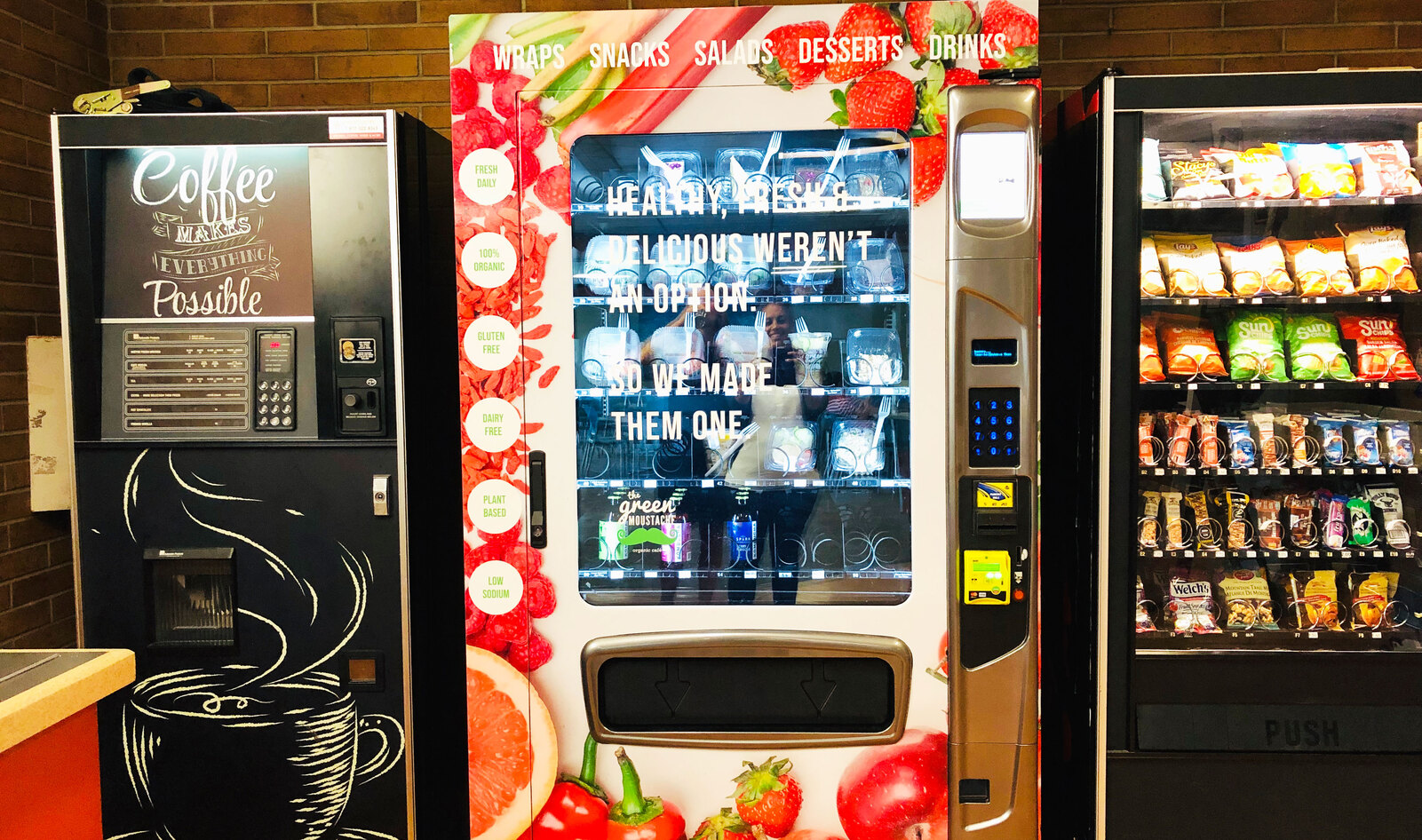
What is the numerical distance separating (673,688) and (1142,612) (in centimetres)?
122

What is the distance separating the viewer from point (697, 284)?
2.11 meters

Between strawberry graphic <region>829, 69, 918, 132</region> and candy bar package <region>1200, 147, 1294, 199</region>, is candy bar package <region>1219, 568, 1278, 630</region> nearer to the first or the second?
candy bar package <region>1200, 147, 1294, 199</region>

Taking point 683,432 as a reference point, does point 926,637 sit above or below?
below

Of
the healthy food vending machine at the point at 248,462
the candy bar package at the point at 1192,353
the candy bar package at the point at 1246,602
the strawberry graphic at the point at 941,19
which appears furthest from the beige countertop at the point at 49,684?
the candy bar package at the point at 1246,602

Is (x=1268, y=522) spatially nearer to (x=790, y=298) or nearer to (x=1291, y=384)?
(x=1291, y=384)

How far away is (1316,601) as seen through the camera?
2254 millimetres

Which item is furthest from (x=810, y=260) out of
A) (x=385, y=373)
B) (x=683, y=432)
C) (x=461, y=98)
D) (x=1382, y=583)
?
(x=1382, y=583)

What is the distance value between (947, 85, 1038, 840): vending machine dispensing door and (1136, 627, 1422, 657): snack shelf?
388 millimetres

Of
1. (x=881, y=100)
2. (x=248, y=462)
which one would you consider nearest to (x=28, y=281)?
(x=248, y=462)

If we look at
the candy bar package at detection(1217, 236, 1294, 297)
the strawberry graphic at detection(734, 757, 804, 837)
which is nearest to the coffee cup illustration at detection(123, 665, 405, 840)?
the strawberry graphic at detection(734, 757, 804, 837)

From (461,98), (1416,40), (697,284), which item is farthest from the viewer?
(1416,40)

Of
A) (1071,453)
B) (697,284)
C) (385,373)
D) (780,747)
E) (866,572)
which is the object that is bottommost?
(780,747)

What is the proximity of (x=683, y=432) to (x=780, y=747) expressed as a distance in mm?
792

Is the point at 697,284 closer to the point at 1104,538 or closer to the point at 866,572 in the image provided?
the point at 866,572
